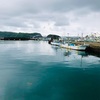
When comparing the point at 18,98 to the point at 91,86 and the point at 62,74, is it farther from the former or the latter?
the point at 62,74

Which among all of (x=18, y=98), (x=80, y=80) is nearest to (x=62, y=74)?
(x=80, y=80)

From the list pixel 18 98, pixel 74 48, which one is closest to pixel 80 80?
pixel 18 98

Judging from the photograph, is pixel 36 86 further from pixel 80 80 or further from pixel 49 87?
pixel 80 80

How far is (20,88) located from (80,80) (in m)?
8.75

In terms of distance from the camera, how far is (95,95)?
1984 cm

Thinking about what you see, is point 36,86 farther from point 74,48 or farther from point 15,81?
point 74,48

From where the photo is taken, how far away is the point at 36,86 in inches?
909

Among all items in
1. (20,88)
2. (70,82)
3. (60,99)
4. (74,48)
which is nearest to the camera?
(60,99)

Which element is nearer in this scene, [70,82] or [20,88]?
[20,88]

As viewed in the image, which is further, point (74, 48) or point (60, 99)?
point (74, 48)

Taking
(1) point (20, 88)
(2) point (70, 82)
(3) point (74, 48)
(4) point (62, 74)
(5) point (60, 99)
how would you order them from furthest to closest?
(3) point (74, 48) → (4) point (62, 74) → (2) point (70, 82) → (1) point (20, 88) → (5) point (60, 99)

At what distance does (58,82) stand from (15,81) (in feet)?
18.9

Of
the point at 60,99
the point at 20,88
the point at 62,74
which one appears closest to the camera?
the point at 60,99

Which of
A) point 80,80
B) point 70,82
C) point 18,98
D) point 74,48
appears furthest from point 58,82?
point 74,48
